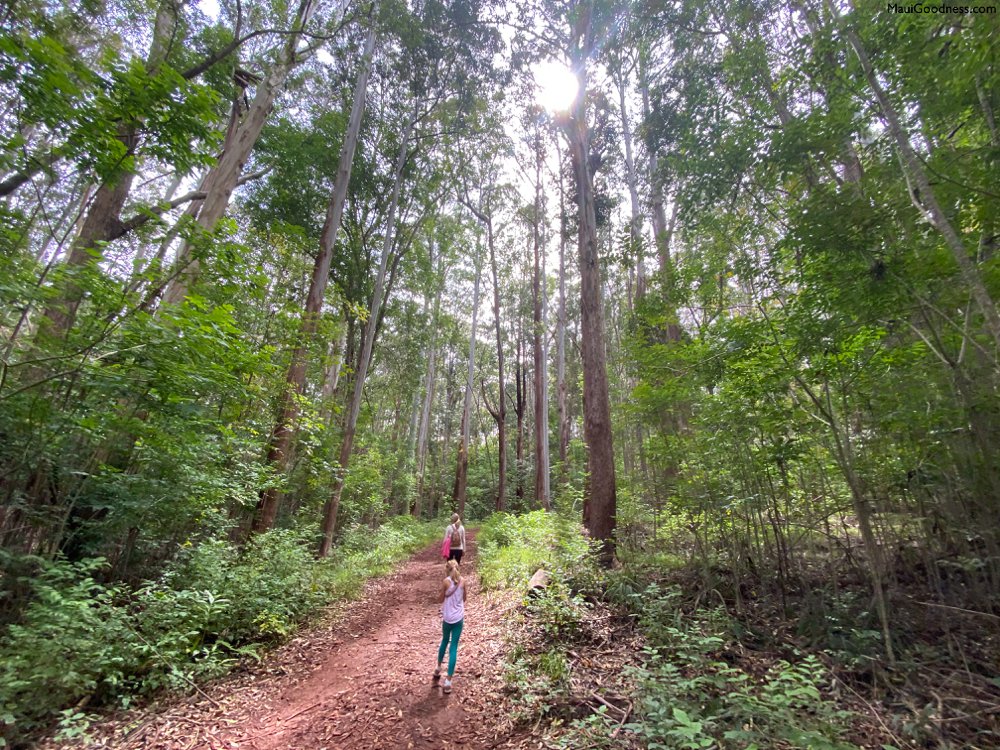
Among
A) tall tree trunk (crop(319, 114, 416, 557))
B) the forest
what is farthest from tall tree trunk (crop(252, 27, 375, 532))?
tall tree trunk (crop(319, 114, 416, 557))

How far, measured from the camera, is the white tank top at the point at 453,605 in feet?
12.5

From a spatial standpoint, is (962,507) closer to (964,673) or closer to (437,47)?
(964,673)

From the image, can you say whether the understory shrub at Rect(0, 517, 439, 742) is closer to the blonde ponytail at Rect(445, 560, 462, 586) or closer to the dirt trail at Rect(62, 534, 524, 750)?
the dirt trail at Rect(62, 534, 524, 750)

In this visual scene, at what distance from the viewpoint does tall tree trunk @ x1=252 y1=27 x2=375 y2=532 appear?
7102 millimetres

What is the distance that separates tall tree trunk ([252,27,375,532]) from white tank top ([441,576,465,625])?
4.20m

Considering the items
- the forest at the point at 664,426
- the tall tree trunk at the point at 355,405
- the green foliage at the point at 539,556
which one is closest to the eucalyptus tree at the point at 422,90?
the tall tree trunk at the point at 355,405

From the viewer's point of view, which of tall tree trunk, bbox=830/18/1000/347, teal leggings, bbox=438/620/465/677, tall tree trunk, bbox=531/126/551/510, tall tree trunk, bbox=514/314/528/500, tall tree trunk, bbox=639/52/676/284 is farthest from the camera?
tall tree trunk, bbox=514/314/528/500

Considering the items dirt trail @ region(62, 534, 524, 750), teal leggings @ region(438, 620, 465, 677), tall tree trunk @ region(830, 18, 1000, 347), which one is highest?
tall tree trunk @ region(830, 18, 1000, 347)

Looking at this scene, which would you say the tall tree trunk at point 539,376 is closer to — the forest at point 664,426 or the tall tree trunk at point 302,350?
the forest at point 664,426

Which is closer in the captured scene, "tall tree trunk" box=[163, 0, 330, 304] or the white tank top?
the white tank top

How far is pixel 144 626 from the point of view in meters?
3.70

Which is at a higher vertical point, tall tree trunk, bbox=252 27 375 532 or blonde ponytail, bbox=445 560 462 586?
tall tree trunk, bbox=252 27 375 532

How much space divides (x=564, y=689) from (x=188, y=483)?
4759 mm

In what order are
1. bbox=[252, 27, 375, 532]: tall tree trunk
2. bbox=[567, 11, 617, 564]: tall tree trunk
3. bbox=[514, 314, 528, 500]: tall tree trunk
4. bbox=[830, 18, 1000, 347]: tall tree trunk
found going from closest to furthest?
bbox=[830, 18, 1000, 347]: tall tree trunk → bbox=[567, 11, 617, 564]: tall tree trunk → bbox=[252, 27, 375, 532]: tall tree trunk → bbox=[514, 314, 528, 500]: tall tree trunk
